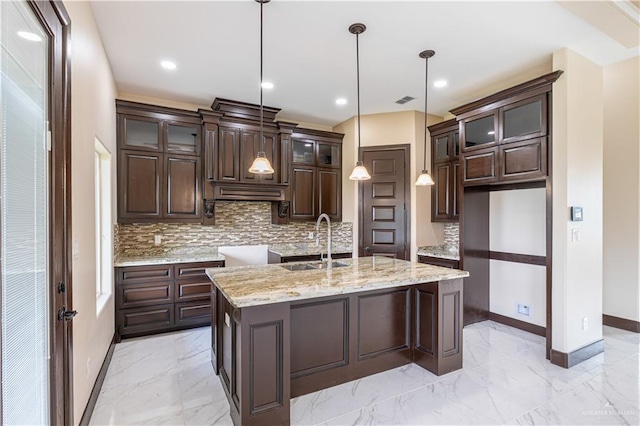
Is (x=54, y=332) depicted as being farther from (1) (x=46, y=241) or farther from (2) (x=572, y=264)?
(2) (x=572, y=264)

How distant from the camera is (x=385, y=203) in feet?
15.8

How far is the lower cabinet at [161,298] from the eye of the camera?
A: 11.7 feet

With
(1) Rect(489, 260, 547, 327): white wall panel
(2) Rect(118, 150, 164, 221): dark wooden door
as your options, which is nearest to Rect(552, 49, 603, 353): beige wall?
(1) Rect(489, 260, 547, 327): white wall panel

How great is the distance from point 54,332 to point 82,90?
62.4 inches

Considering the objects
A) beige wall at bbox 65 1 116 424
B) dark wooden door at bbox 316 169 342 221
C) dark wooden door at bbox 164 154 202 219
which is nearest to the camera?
beige wall at bbox 65 1 116 424

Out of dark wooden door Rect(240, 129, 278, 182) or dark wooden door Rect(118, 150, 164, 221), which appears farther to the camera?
dark wooden door Rect(240, 129, 278, 182)

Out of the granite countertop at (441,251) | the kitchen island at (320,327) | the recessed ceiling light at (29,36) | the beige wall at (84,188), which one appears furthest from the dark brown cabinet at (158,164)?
the granite countertop at (441,251)

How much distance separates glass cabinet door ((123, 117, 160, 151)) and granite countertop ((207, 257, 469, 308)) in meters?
2.19

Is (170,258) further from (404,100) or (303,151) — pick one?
(404,100)

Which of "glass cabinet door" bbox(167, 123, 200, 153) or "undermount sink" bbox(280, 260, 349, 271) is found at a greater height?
"glass cabinet door" bbox(167, 123, 200, 153)

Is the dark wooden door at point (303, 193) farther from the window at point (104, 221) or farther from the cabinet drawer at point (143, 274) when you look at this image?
the window at point (104, 221)

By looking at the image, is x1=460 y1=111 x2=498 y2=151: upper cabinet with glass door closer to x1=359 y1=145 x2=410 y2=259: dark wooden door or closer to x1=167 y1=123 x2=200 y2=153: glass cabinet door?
x1=359 y1=145 x2=410 y2=259: dark wooden door

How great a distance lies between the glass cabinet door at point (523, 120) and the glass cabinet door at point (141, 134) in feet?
13.6

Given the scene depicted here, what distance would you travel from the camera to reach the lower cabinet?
3.58 m
